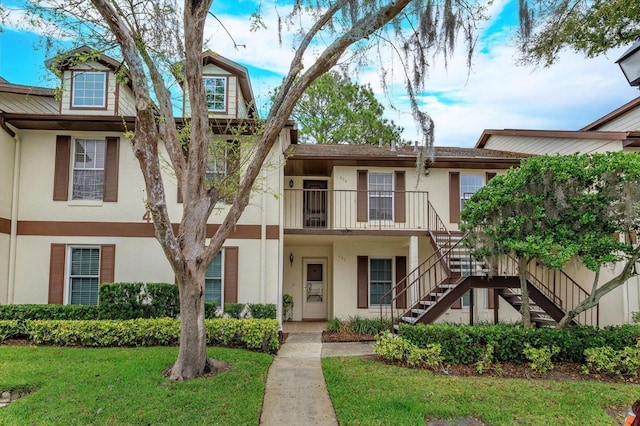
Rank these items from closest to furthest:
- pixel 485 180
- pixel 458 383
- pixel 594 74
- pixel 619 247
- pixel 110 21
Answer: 1. pixel 110 21
2. pixel 458 383
3. pixel 619 247
4. pixel 594 74
5. pixel 485 180

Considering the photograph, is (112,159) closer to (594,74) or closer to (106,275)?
(106,275)

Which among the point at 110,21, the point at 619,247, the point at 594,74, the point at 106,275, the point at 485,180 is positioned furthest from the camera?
the point at 485,180

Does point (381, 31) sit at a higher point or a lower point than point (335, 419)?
higher

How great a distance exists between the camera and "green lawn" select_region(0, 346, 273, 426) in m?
5.43

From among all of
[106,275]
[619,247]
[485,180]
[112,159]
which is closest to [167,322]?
[106,275]

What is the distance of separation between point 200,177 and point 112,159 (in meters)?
5.71

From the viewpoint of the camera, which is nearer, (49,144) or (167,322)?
(167,322)

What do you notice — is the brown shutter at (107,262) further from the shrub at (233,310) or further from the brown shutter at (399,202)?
the brown shutter at (399,202)

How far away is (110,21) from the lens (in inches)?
259

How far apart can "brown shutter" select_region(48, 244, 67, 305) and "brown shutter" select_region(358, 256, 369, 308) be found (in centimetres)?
843

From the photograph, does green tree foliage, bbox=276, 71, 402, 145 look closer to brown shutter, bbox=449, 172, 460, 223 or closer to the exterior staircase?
brown shutter, bbox=449, 172, 460, 223

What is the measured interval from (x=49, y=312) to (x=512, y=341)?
10370 mm

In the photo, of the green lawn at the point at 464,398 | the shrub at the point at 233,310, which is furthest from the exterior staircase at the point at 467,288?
the shrub at the point at 233,310

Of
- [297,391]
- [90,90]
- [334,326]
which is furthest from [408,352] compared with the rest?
[90,90]
